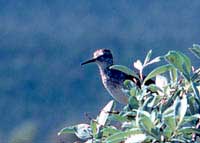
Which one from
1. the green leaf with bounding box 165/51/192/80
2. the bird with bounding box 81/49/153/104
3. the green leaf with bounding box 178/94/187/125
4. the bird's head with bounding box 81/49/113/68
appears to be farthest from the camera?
the bird's head with bounding box 81/49/113/68

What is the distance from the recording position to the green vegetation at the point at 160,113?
143cm

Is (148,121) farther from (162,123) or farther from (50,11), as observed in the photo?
(50,11)

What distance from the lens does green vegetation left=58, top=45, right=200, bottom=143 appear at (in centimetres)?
143

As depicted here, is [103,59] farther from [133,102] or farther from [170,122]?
[170,122]

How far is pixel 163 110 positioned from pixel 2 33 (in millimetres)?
6695

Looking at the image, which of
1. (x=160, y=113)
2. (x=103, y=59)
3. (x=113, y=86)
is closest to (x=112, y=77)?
(x=113, y=86)

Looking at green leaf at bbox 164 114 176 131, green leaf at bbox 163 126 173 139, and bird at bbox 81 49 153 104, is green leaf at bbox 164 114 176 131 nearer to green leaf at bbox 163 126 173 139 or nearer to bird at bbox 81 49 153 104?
green leaf at bbox 163 126 173 139

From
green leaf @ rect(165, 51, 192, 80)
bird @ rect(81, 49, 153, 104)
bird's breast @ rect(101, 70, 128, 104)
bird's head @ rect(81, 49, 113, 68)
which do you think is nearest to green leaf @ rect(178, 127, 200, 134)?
green leaf @ rect(165, 51, 192, 80)

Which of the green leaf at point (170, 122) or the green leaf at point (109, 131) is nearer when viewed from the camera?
the green leaf at point (170, 122)

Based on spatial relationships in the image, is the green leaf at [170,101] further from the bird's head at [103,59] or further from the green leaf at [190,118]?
the bird's head at [103,59]

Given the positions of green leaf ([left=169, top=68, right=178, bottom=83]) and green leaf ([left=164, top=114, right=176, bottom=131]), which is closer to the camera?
green leaf ([left=164, top=114, right=176, bottom=131])

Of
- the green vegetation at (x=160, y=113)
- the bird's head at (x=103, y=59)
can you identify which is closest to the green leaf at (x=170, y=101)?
the green vegetation at (x=160, y=113)

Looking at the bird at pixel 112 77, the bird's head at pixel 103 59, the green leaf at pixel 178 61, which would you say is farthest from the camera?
the bird's head at pixel 103 59

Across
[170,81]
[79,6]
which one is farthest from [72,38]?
[170,81]
